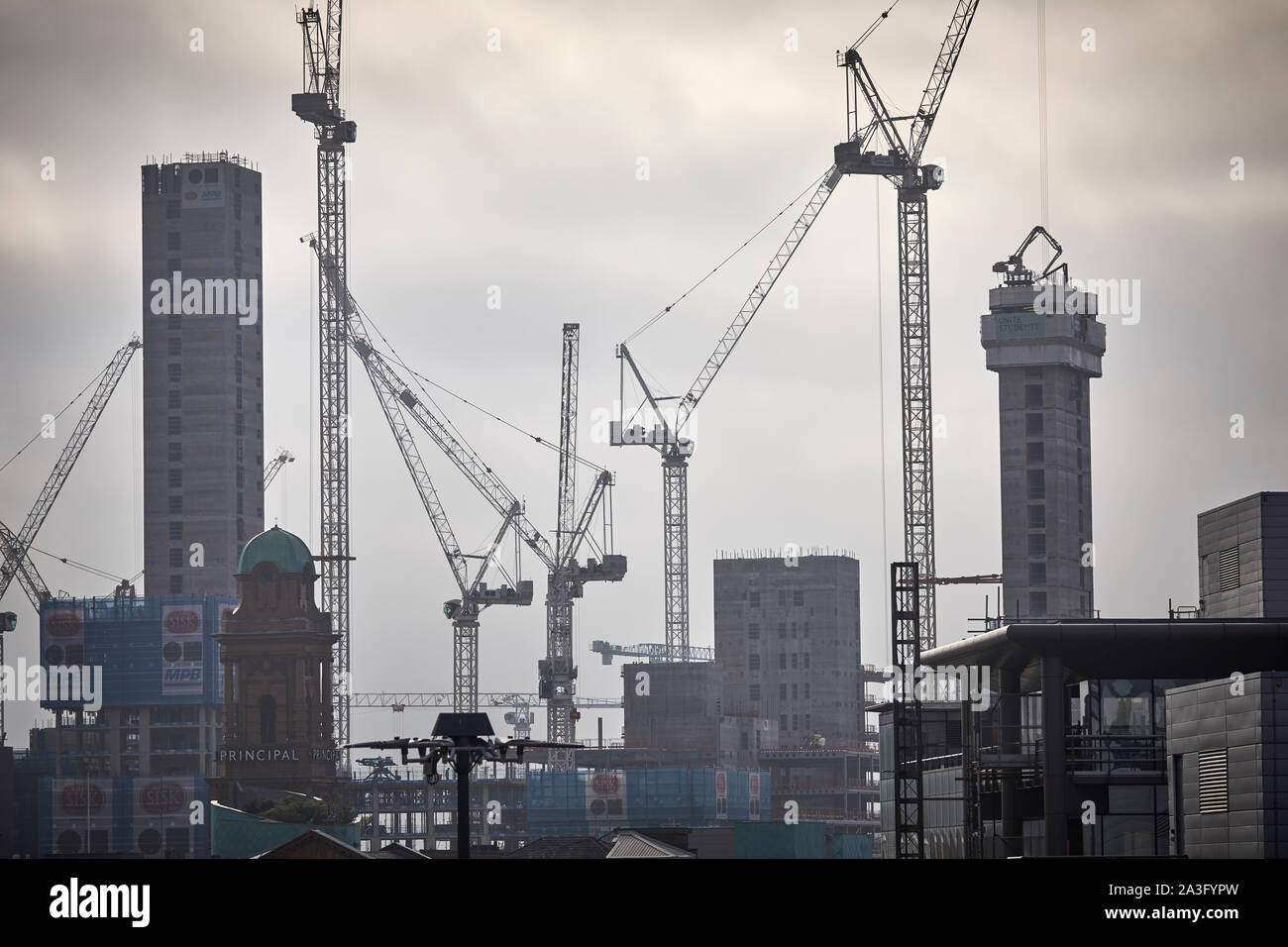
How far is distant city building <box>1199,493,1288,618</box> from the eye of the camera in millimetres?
99812

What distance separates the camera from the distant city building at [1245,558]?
99812mm

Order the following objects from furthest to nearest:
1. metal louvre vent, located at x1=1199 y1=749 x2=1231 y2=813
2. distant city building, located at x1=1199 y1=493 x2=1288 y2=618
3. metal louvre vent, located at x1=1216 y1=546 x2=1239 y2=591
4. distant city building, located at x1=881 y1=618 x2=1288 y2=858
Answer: metal louvre vent, located at x1=1216 y1=546 x2=1239 y2=591, distant city building, located at x1=1199 y1=493 x2=1288 y2=618, distant city building, located at x1=881 y1=618 x2=1288 y2=858, metal louvre vent, located at x1=1199 y1=749 x2=1231 y2=813

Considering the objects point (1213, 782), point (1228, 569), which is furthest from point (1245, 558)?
point (1213, 782)

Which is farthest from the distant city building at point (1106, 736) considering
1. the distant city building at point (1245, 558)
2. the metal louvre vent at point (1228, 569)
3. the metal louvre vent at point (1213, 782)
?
the metal louvre vent at point (1228, 569)

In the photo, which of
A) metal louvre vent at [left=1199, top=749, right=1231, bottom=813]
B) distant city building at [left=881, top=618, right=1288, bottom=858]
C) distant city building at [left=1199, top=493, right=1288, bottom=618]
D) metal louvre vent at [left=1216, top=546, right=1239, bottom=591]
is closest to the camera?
metal louvre vent at [left=1199, top=749, right=1231, bottom=813]

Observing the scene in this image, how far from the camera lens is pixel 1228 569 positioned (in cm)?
10531

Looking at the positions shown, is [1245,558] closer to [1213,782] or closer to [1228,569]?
[1228,569]

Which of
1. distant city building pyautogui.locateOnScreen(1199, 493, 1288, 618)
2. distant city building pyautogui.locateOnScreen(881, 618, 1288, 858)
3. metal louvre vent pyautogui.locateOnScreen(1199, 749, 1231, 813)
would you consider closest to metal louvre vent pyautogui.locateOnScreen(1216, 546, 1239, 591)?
distant city building pyautogui.locateOnScreen(1199, 493, 1288, 618)

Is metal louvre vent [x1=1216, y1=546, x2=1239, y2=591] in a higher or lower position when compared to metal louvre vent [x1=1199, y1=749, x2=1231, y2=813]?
higher

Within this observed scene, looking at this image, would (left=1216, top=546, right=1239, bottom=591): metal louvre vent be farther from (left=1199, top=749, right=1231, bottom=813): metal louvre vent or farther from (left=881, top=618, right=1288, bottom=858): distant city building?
(left=1199, top=749, right=1231, bottom=813): metal louvre vent
